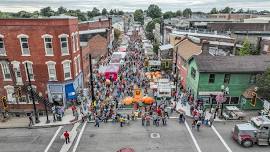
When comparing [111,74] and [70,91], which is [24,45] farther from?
[111,74]

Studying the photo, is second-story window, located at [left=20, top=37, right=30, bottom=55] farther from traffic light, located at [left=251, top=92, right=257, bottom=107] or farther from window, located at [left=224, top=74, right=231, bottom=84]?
traffic light, located at [left=251, top=92, right=257, bottom=107]

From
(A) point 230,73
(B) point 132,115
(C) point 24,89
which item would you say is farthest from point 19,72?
(A) point 230,73

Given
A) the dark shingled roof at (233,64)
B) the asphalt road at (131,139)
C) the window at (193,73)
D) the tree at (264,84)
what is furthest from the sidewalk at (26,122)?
the tree at (264,84)

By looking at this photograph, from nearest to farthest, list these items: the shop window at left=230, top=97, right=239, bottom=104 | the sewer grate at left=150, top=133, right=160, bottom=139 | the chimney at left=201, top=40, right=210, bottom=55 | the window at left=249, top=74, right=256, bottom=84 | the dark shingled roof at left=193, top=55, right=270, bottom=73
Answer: the sewer grate at left=150, top=133, right=160, bottom=139, the dark shingled roof at left=193, top=55, right=270, bottom=73, the window at left=249, top=74, right=256, bottom=84, the shop window at left=230, top=97, right=239, bottom=104, the chimney at left=201, top=40, right=210, bottom=55

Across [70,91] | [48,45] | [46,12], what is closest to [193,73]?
[70,91]

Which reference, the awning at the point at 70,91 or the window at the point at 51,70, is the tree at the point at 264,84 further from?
the window at the point at 51,70

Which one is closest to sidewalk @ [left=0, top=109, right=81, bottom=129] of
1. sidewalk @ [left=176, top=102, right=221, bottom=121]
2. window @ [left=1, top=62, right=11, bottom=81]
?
window @ [left=1, top=62, right=11, bottom=81]
